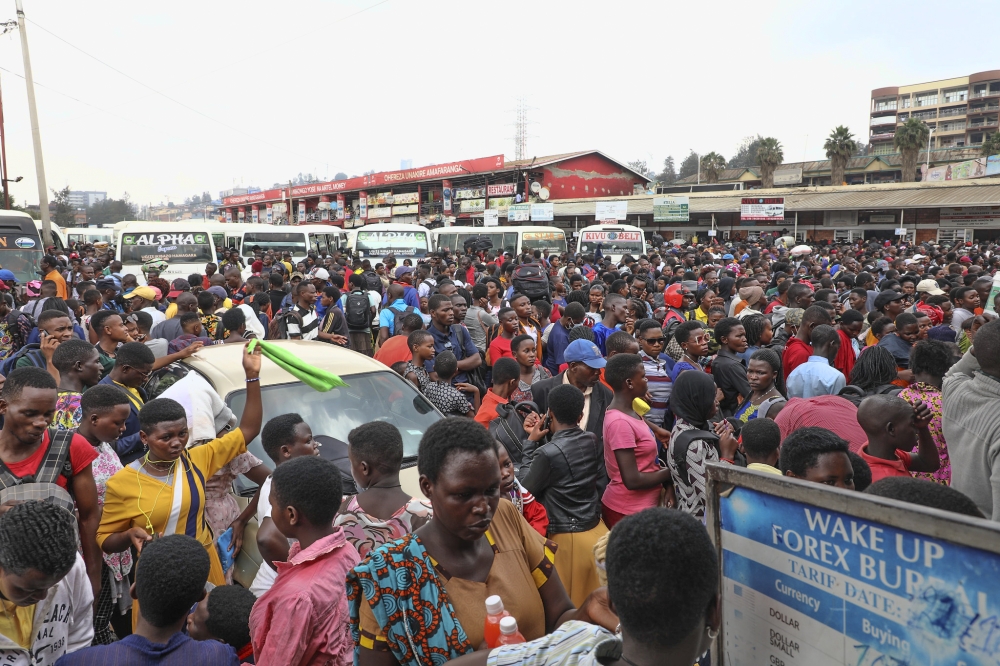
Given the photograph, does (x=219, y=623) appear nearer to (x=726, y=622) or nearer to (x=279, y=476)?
(x=279, y=476)

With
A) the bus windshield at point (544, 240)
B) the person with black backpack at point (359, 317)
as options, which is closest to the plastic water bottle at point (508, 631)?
the person with black backpack at point (359, 317)

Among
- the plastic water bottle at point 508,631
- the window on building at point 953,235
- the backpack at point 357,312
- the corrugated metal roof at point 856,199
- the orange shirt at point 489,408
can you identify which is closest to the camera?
the plastic water bottle at point 508,631

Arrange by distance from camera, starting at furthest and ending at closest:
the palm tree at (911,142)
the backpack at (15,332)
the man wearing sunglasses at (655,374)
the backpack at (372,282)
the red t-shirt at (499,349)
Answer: the palm tree at (911,142) → the backpack at (372,282) → the backpack at (15,332) → the red t-shirt at (499,349) → the man wearing sunglasses at (655,374)

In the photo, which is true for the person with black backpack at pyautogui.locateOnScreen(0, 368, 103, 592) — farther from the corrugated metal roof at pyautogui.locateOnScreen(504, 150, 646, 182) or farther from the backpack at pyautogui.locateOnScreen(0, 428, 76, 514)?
the corrugated metal roof at pyautogui.locateOnScreen(504, 150, 646, 182)

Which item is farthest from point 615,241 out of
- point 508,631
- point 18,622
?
point 508,631

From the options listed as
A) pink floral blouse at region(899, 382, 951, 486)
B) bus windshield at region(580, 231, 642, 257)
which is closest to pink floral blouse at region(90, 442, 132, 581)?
pink floral blouse at region(899, 382, 951, 486)

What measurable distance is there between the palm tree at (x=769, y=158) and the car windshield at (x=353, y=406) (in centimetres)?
5112

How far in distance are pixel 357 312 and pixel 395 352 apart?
108 inches

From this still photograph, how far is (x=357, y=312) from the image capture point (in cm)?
921

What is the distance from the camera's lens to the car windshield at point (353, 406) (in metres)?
4.53

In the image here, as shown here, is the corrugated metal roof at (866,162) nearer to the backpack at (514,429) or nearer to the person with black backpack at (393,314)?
the person with black backpack at (393,314)

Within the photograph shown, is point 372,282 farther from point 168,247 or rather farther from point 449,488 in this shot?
point 449,488

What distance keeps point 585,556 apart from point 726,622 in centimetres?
198

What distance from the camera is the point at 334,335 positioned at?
8180 millimetres
